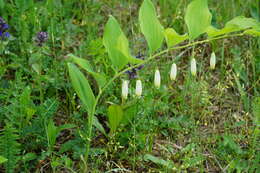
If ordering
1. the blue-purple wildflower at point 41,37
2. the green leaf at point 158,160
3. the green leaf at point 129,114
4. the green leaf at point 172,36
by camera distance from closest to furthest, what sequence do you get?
the green leaf at point 172,36, the green leaf at point 158,160, the green leaf at point 129,114, the blue-purple wildflower at point 41,37

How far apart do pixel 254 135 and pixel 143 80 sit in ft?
2.65

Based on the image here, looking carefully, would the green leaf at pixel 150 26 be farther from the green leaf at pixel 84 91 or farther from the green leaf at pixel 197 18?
the green leaf at pixel 84 91

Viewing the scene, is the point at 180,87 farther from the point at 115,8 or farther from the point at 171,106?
the point at 115,8

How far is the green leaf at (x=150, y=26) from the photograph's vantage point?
Answer: 1.74 meters

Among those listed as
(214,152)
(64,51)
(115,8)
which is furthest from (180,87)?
(115,8)

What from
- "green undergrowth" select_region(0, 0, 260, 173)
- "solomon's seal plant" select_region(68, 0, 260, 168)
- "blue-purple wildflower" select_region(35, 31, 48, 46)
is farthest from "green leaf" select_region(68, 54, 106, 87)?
"blue-purple wildflower" select_region(35, 31, 48, 46)

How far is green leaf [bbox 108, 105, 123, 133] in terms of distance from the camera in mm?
2169

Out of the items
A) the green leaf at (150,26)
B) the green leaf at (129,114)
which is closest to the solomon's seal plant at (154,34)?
the green leaf at (150,26)

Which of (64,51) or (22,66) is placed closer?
(22,66)

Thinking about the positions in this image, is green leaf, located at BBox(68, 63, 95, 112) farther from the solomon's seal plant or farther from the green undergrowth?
the green undergrowth

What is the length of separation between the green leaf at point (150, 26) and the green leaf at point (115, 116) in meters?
0.53

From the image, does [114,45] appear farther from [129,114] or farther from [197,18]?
[129,114]

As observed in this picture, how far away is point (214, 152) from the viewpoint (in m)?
2.28

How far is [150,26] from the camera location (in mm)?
1754
